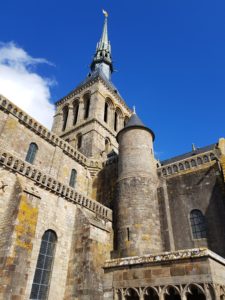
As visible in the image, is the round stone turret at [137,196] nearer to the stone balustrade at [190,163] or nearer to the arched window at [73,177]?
the stone balustrade at [190,163]

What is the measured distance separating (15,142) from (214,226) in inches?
503

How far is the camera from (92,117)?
82.5 ft

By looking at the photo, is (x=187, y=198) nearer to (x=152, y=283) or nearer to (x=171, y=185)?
(x=171, y=185)

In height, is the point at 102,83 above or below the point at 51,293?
above

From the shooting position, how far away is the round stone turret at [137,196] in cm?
1328

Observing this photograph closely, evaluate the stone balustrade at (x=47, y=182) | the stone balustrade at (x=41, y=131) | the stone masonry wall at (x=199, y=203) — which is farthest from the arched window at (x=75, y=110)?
the stone masonry wall at (x=199, y=203)

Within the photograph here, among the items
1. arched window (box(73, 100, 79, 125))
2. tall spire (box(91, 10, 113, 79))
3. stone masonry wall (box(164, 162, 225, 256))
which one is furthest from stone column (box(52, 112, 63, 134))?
stone masonry wall (box(164, 162, 225, 256))

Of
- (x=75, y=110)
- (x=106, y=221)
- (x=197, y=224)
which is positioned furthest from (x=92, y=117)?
(x=197, y=224)

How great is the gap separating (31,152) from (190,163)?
10.7 metres

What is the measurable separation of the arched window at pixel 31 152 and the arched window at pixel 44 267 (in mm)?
5786

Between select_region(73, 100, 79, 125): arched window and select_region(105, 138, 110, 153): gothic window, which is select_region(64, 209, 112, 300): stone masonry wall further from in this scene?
select_region(73, 100, 79, 125): arched window

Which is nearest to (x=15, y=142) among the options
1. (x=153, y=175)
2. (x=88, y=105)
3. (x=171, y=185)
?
(x=153, y=175)

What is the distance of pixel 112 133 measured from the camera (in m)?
26.7

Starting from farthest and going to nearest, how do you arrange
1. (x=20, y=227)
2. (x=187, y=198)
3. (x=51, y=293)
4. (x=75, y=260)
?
(x=187, y=198)
(x=75, y=260)
(x=51, y=293)
(x=20, y=227)
